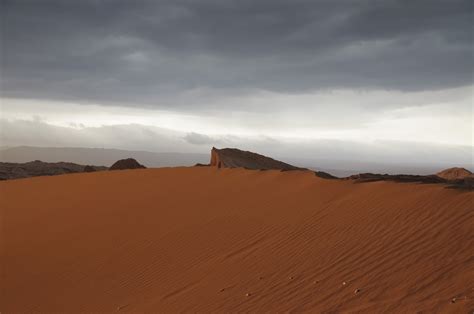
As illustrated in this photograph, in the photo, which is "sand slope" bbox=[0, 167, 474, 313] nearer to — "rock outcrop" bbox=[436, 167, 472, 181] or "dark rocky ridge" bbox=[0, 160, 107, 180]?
"rock outcrop" bbox=[436, 167, 472, 181]

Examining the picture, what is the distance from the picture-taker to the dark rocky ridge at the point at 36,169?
28.3 metres

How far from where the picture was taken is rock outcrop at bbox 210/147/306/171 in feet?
57.4

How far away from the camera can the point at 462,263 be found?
17.8 ft

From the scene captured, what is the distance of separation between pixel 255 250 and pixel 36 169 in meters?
27.1

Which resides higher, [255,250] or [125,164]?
[125,164]

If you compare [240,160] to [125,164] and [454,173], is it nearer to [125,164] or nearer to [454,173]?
[125,164]

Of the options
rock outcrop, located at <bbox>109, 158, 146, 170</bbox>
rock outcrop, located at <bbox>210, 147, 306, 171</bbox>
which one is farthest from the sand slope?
rock outcrop, located at <bbox>109, 158, 146, 170</bbox>

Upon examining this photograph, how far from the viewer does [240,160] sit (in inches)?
739

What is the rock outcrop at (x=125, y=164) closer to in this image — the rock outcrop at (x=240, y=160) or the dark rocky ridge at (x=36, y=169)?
the dark rocky ridge at (x=36, y=169)

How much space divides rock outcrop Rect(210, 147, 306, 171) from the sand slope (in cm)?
417

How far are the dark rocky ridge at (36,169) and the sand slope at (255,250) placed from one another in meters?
16.5

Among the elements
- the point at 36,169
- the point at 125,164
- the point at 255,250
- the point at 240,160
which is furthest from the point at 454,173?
the point at 36,169

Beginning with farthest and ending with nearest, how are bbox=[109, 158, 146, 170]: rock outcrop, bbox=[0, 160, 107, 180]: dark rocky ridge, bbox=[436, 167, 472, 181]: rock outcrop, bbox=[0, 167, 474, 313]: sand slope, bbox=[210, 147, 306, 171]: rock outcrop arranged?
bbox=[0, 160, 107, 180]: dark rocky ridge, bbox=[109, 158, 146, 170]: rock outcrop, bbox=[436, 167, 472, 181]: rock outcrop, bbox=[210, 147, 306, 171]: rock outcrop, bbox=[0, 167, 474, 313]: sand slope

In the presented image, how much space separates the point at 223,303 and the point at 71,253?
5.21 m
